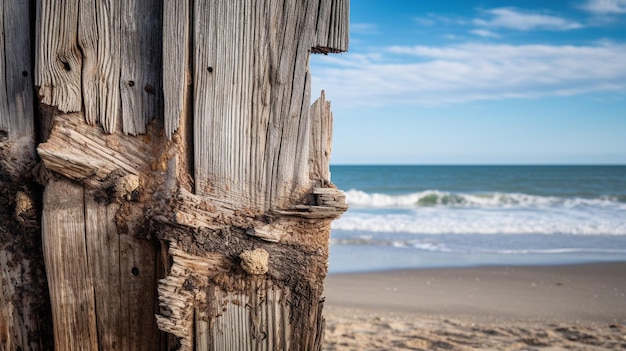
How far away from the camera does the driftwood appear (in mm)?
1745

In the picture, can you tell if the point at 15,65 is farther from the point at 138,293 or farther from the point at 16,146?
the point at 138,293

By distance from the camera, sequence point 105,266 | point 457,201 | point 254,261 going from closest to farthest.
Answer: point 254,261, point 105,266, point 457,201

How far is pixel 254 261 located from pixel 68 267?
2.19 ft

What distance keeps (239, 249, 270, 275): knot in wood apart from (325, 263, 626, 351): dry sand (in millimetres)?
3639

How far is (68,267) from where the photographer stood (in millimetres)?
1834

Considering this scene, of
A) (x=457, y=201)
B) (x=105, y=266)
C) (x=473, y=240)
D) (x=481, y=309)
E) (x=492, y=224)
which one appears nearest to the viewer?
(x=105, y=266)

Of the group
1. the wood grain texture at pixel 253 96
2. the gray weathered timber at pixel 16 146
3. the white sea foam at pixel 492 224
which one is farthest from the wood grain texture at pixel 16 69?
the white sea foam at pixel 492 224

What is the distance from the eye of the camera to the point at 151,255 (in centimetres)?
183

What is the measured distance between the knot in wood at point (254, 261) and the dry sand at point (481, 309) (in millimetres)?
3639

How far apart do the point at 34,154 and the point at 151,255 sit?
22.1 inches

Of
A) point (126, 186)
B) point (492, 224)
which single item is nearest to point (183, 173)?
point (126, 186)

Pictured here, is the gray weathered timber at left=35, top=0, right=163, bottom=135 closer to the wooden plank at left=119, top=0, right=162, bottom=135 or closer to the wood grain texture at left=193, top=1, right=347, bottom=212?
the wooden plank at left=119, top=0, right=162, bottom=135

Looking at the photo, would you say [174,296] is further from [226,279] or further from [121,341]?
[121,341]

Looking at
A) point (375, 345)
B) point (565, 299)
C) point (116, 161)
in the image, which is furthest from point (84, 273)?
point (565, 299)
